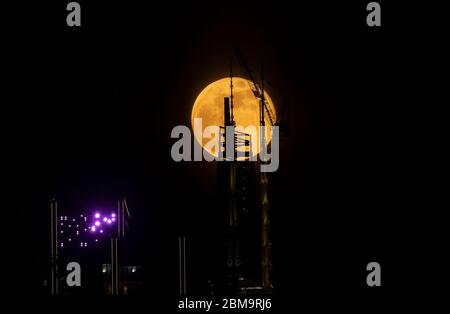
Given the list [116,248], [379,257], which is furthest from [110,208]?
[379,257]

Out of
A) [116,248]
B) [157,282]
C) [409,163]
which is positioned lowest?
[157,282]

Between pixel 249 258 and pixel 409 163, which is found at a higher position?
pixel 409 163

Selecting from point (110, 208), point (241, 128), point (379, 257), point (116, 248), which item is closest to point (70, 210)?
point (110, 208)

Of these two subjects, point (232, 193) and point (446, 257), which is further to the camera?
point (446, 257)

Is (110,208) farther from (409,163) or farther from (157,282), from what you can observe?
(409,163)

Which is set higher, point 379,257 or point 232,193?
point 232,193

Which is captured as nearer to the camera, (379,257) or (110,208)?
(110,208)

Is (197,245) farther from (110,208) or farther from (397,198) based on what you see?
(397,198)

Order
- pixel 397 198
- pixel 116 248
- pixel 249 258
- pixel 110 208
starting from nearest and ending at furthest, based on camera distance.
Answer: pixel 116 248 → pixel 110 208 → pixel 249 258 → pixel 397 198
